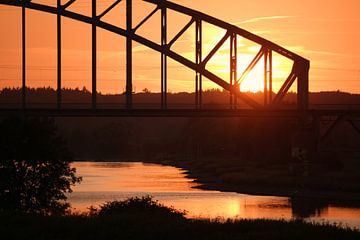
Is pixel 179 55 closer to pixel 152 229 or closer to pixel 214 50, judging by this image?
pixel 214 50

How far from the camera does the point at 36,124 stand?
5822cm

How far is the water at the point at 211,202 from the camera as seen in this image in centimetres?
6116

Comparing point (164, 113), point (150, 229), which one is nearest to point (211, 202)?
point (164, 113)

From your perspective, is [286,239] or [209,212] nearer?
[286,239]

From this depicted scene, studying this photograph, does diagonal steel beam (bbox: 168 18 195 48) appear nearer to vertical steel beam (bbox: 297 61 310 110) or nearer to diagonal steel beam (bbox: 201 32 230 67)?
diagonal steel beam (bbox: 201 32 230 67)

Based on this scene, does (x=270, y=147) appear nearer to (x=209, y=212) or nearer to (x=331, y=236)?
(x=209, y=212)

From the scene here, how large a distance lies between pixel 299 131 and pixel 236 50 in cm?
1133

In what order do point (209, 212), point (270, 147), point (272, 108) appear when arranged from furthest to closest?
point (270, 147) < point (272, 108) < point (209, 212)

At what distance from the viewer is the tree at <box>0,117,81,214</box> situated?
5402cm

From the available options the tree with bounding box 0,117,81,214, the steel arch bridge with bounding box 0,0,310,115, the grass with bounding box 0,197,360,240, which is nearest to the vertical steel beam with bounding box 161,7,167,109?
the steel arch bridge with bounding box 0,0,310,115

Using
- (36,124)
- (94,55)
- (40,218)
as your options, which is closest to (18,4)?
(94,55)

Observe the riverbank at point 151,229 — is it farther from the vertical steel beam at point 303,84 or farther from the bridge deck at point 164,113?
the vertical steel beam at point 303,84

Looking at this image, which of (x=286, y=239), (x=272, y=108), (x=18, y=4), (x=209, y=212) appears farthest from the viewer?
(x=272, y=108)

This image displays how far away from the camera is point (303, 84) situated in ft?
337
